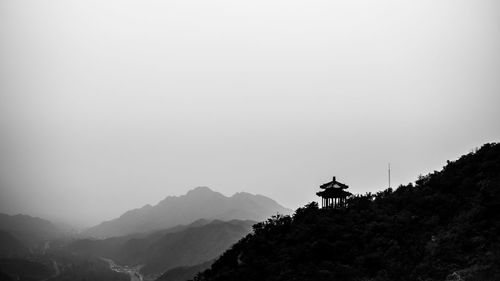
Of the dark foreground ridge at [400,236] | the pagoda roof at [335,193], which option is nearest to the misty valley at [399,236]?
the dark foreground ridge at [400,236]

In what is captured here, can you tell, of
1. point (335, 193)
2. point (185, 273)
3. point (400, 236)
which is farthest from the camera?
point (185, 273)

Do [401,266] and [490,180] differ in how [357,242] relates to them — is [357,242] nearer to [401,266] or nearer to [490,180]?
[401,266]

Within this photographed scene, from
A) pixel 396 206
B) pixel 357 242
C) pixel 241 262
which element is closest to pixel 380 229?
pixel 357 242

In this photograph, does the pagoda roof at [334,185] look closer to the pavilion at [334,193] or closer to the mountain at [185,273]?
the pavilion at [334,193]

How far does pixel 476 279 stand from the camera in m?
25.4

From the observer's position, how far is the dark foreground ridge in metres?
29.4

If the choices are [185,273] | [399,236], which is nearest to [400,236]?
[399,236]

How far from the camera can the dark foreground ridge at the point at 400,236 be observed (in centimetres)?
2936

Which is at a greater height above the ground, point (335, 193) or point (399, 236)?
point (335, 193)

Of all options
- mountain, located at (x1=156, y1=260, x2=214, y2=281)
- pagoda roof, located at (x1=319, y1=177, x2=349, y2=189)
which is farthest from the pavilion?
mountain, located at (x1=156, y1=260, x2=214, y2=281)

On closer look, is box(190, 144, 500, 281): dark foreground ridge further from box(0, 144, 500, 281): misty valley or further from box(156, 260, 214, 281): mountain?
box(156, 260, 214, 281): mountain

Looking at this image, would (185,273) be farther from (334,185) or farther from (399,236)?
(399,236)

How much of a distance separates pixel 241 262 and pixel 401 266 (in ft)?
62.0

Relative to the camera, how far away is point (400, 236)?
35.5m
